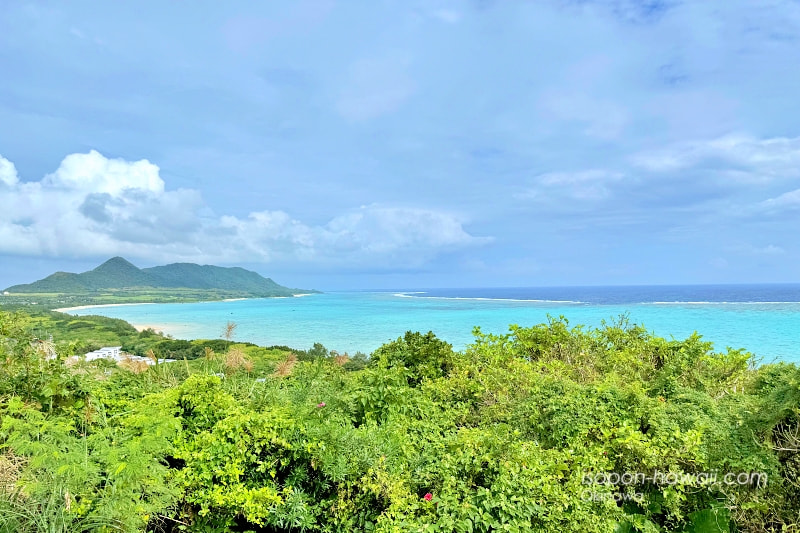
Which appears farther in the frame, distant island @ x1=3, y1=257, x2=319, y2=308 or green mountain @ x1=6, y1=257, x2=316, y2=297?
green mountain @ x1=6, y1=257, x2=316, y2=297

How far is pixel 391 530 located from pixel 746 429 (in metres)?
3.18

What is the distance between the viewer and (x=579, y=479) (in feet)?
10.9

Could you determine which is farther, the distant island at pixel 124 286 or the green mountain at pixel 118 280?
the green mountain at pixel 118 280

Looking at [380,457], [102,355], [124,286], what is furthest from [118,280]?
[380,457]

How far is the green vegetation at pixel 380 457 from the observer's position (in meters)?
3.10

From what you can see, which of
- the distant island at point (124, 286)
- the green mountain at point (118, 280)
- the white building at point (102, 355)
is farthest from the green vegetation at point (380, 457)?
the green mountain at point (118, 280)

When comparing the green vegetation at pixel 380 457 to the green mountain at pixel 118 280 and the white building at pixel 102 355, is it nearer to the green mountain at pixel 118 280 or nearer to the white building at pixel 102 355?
the white building at pixel 102 355

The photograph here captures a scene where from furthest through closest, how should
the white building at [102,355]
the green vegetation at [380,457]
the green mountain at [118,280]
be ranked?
the green mountain at [118,280]
the white building at [102,355]
the green vegetation at [380,457]

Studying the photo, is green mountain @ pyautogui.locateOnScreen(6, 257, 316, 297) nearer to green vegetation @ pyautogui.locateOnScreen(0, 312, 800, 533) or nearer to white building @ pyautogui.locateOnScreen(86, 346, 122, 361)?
white building @ pyautogui.locateOnScreen(86, 346, 122, 361)

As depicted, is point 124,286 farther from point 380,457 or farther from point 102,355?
point 380,457

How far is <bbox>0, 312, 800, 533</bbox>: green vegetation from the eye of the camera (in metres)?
3.10

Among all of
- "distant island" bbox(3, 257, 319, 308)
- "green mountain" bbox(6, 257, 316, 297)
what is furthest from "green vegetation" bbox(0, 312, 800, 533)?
"green mountain" bbox(6, 257, 316, 297)

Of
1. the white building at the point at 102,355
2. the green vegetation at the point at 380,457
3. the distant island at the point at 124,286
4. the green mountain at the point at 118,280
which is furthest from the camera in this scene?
the green mountain at the point at 118,280

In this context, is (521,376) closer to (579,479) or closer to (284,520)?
(579,479)
